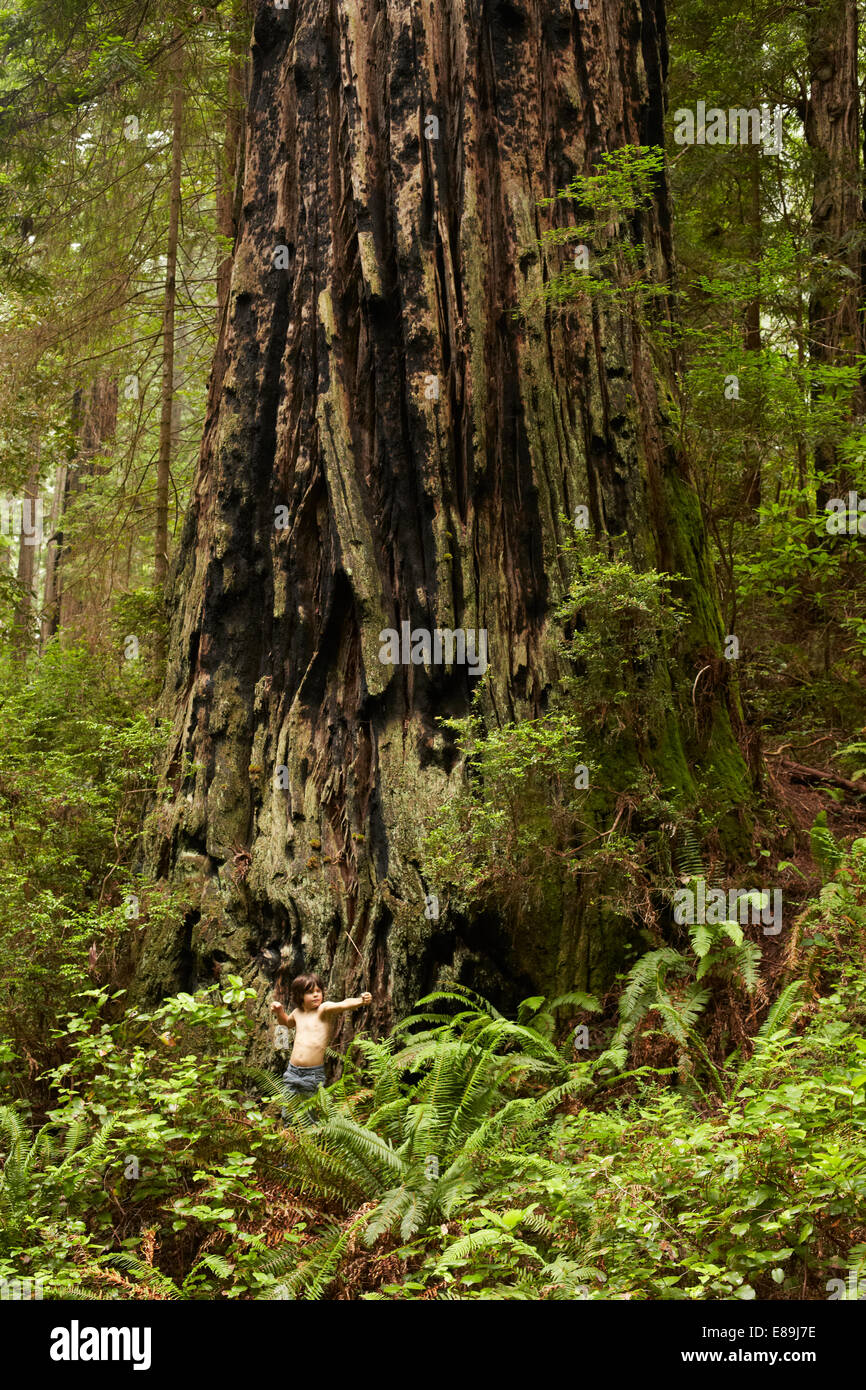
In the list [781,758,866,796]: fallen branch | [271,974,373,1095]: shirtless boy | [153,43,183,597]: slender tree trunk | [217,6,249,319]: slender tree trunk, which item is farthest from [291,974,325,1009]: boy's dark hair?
[217,6,249,319]: slender tree trunk

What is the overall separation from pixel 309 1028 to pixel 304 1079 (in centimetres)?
31

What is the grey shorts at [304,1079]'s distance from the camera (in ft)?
20.4

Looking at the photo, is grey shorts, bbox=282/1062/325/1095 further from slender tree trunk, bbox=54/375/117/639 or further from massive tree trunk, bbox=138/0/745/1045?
slender tree trunk, bbox=54/375/117/639

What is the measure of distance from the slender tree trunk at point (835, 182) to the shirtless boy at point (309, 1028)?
8150 millimetres

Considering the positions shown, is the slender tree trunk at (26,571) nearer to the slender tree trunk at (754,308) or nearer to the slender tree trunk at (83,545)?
the slender tree trunk at (83,545)

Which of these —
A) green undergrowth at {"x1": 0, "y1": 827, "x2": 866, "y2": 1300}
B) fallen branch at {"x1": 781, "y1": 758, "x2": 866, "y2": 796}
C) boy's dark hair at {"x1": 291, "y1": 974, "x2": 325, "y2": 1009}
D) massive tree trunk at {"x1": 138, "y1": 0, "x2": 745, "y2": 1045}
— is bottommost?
green undergrowth at {"x1": 0, "y1": 827, "x2": 866, "y2": 1300}

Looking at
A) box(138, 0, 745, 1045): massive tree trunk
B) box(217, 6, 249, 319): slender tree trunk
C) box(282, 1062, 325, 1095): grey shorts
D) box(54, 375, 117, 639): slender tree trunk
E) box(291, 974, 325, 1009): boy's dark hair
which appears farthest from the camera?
box(54, 375, 117, 639): slender tree trunk

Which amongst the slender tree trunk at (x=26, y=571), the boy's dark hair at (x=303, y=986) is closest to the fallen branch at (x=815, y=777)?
the boy's dark hair at (x=303, y=986)

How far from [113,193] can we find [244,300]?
16.2 feet

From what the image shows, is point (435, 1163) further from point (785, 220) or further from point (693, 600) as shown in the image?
point (785, 220)

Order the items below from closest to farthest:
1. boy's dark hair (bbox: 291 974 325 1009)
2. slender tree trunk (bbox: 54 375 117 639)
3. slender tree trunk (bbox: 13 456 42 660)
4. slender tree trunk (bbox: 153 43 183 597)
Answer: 1. boy's dark hair (bbox: 291 974 325 1009)
2. slender tree trunk (bbox: 153 43 183 597)
3. slender tree trunk (bbox: 13 456 42 660)
4. slender tree trunk (bbox: 54 375 117 639)

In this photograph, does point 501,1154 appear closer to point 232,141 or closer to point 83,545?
point 83,545

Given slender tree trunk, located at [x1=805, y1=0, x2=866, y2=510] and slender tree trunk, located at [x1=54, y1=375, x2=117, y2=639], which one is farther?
slender tree trunk, located at [x1=54, y1=375, x2=117, y2=639]

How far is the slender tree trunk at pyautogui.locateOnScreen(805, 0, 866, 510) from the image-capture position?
11.6m
